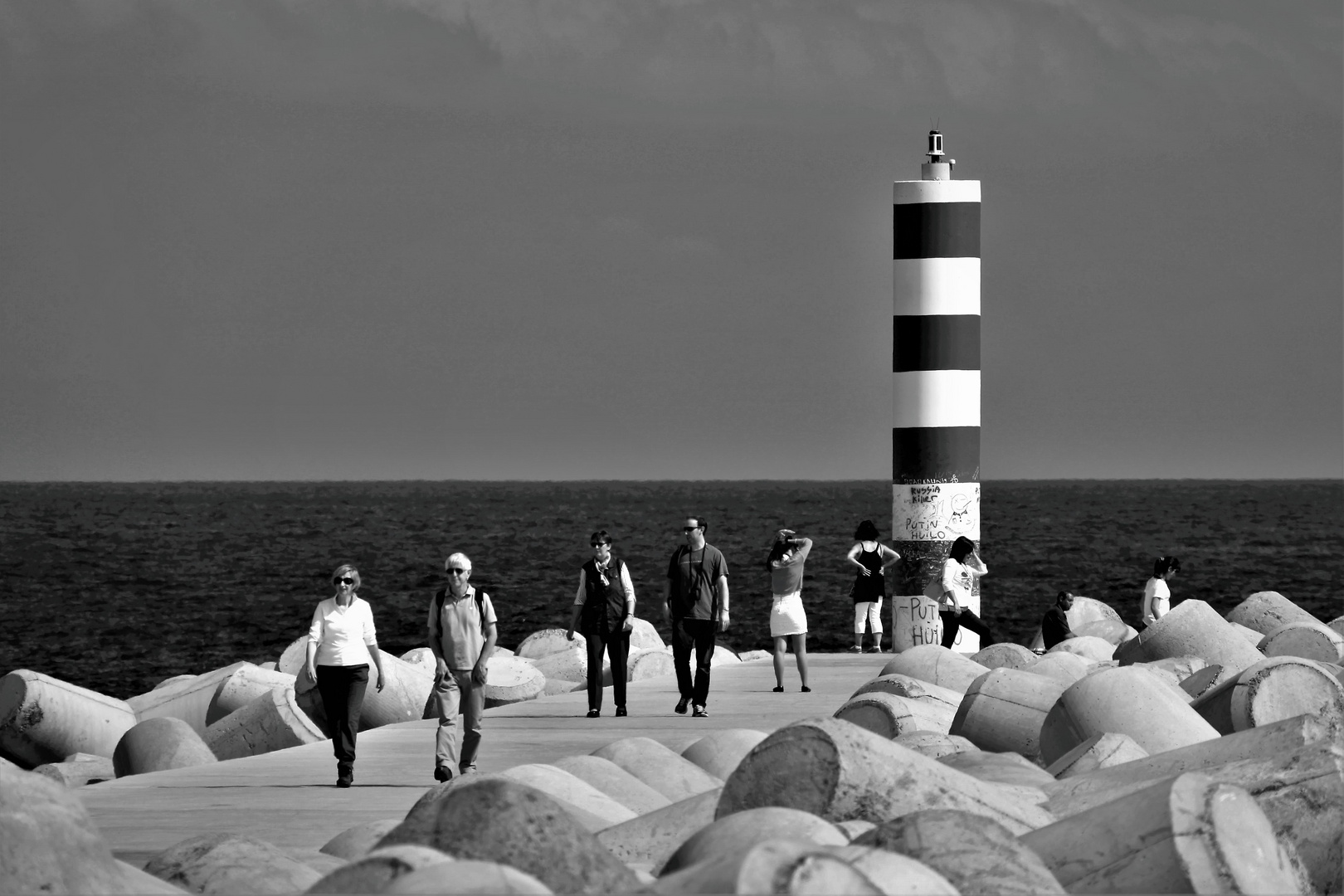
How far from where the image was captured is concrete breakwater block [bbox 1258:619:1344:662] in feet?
43.0

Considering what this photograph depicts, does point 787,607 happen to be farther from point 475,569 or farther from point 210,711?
point 475,569

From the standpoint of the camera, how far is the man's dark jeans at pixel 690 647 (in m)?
12.8

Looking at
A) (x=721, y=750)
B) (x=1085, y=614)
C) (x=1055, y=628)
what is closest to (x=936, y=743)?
(x=721, y=750)

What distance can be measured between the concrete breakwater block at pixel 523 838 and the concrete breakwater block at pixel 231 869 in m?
0.57

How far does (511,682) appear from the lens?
14.6 metres

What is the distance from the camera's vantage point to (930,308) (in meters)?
15.4

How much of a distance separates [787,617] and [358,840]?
286 inches

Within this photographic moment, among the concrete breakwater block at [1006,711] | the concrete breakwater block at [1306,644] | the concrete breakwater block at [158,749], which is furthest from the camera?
the concrete breakwater block at [1306,644]

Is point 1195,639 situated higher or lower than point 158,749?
higher

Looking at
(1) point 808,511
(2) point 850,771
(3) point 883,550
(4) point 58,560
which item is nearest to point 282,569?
(4) point 58,560

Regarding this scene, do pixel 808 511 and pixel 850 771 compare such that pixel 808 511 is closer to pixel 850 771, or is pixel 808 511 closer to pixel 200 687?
pixel 200 687

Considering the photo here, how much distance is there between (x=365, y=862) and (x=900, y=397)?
11.0 m

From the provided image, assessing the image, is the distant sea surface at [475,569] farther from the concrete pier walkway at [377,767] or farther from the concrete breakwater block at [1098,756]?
the concrete breakwater block at [1098,756]

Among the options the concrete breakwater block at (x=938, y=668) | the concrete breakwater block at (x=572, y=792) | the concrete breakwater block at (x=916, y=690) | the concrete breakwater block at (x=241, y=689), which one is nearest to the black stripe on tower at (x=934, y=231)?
the concrete breakwater block at (x=938, y=668)
